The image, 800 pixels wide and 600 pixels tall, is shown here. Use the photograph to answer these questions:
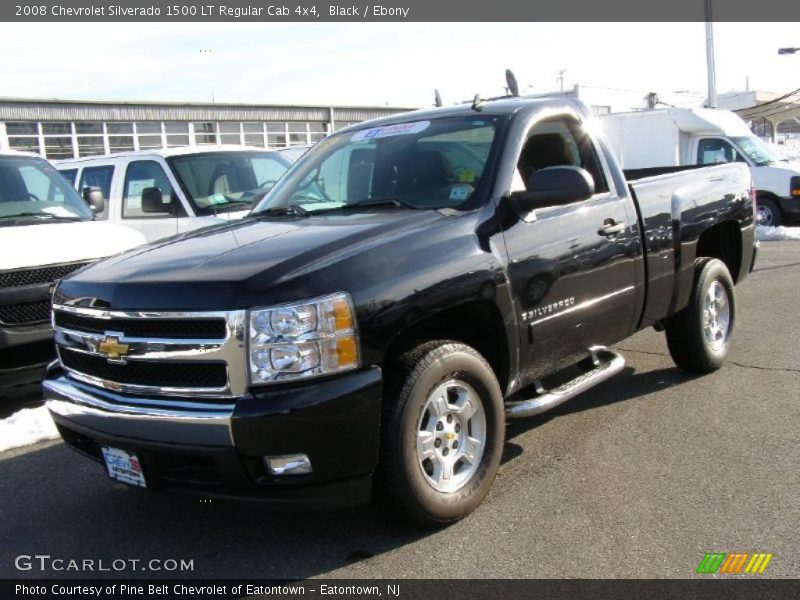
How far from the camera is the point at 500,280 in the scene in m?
3.84

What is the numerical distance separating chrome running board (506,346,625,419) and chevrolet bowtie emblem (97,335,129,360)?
6.22ft

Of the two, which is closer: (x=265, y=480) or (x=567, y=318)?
(x=265, y=480)

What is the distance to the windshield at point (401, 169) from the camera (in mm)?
4211

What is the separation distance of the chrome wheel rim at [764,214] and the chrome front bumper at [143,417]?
599 inches

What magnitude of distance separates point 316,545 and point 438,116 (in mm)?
2561

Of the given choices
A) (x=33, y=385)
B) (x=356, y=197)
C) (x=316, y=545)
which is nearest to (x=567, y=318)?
(x=356, y=197)

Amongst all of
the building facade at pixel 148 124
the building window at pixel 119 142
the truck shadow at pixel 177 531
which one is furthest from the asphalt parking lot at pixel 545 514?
the building window at pixel 119 142

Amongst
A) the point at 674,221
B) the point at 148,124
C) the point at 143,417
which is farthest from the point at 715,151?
the point at 148,124

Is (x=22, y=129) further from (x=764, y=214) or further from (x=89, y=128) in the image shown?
(x=764, y=214)

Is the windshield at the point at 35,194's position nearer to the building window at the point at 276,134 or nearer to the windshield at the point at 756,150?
the windshield at the point at 756,150

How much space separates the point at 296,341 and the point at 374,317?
0.36 metres

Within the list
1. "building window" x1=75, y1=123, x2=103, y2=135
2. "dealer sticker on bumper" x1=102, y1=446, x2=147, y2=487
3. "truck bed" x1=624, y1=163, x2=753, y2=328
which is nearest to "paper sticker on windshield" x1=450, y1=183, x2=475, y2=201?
"truck bed" x1=624, y1=163, x2=753, y2=328

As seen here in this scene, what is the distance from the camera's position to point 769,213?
1590cm

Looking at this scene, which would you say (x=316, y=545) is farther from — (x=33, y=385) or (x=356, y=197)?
(x=33, y=385)
